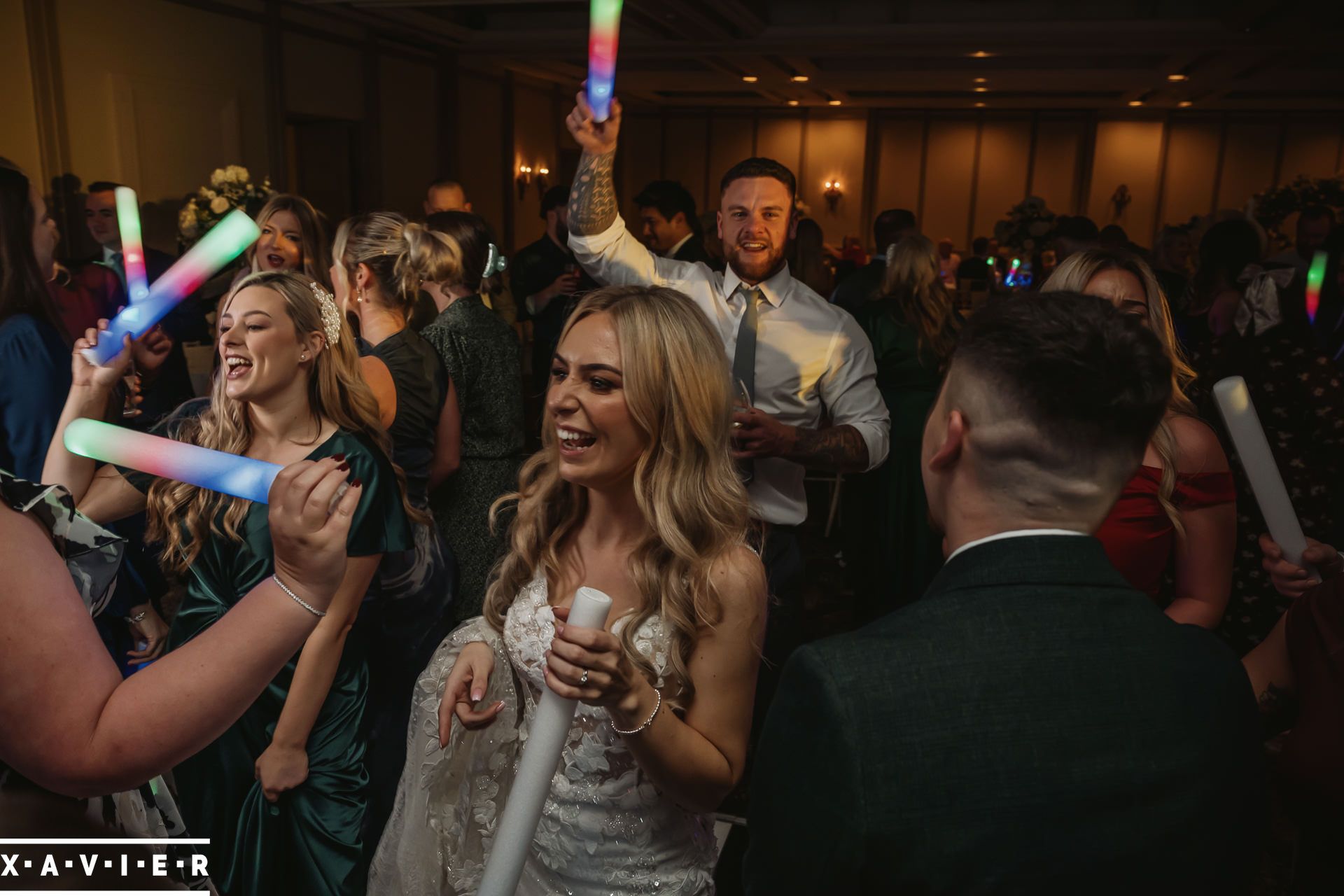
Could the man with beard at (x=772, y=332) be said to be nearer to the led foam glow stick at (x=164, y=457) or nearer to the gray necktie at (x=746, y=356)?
the gray necktie at (x=746, y=356)

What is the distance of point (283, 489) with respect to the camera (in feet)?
3.25

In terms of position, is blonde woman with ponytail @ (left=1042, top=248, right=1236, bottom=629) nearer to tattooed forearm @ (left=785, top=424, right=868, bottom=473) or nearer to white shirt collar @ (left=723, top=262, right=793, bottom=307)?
tattooed forearm @ (left=785, top=424, right=868, bottom=473)

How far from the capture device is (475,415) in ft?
9.36

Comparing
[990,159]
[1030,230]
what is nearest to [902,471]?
[1030,230]

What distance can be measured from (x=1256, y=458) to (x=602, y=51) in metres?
1.19

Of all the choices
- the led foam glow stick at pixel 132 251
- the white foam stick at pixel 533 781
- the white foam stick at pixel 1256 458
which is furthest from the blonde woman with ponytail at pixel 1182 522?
the led foam glow stick at pixel 132 251

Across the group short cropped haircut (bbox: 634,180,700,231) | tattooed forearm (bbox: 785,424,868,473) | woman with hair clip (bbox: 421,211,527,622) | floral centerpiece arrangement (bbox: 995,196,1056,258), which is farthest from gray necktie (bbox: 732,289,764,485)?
floral centerpiece arrangement (bbox: 995,196,1056,258)

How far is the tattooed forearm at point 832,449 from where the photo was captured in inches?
91.1

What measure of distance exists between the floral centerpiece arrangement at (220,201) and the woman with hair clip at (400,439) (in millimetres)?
1891

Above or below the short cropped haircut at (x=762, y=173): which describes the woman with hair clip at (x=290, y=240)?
below

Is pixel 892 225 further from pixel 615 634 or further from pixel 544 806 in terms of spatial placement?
pixel 544 806

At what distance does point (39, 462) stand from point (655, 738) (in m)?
1.77

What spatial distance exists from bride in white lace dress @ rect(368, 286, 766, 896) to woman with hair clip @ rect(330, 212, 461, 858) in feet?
1.88

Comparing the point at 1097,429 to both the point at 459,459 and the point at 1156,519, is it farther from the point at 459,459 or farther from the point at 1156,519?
the point at 459,459
